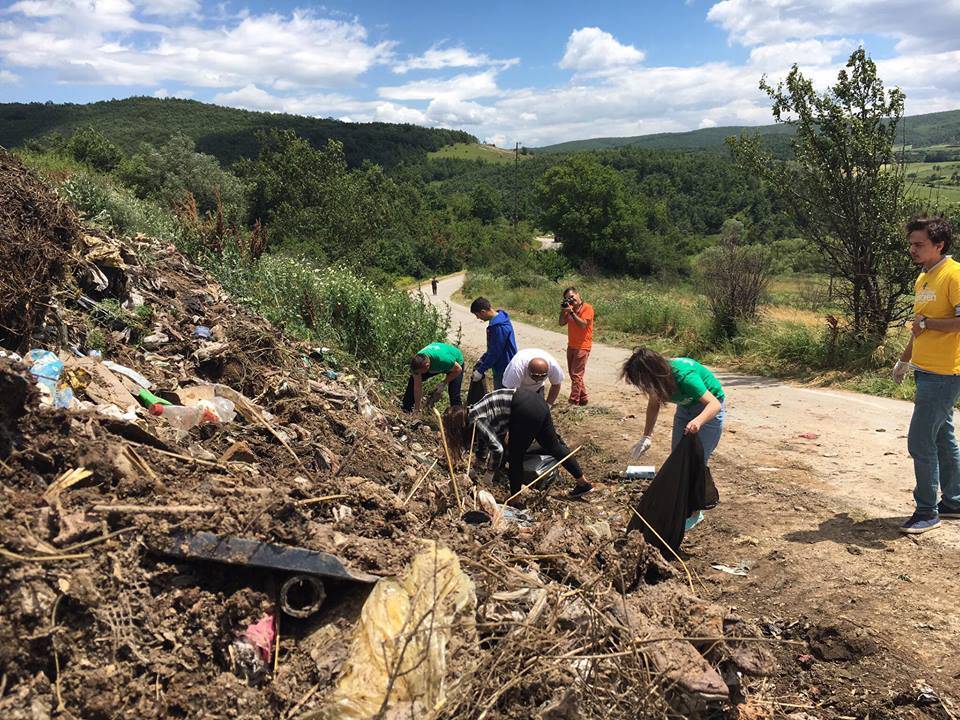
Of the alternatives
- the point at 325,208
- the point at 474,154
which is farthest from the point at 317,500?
the point at 474,154

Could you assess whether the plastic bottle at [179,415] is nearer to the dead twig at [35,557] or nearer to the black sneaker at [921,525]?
the dead twig at [35,557]

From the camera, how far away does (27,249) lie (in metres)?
4.29

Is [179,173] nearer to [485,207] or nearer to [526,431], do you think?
[526,431]

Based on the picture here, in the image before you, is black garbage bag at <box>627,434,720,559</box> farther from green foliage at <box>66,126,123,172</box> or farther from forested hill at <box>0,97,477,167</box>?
forested hill at <box>0,97,477,167</box>

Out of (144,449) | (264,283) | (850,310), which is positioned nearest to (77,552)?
(144,449)

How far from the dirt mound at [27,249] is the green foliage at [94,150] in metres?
35.5

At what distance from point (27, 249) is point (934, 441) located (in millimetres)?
5893

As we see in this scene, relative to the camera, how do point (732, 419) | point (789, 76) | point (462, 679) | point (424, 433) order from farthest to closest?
point (789, 76) → point (732, 419) → point (424, 433) → point (462, 679)

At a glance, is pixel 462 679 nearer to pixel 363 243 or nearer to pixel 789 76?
pixel 789 76

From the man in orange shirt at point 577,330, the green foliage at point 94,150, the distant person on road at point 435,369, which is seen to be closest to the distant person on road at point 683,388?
the distant person on road at point 435,369

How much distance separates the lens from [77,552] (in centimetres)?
243

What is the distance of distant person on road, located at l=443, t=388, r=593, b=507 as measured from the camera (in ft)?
14.9

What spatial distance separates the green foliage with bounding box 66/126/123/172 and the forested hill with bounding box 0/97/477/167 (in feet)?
34.6

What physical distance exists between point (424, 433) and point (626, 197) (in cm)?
5024
